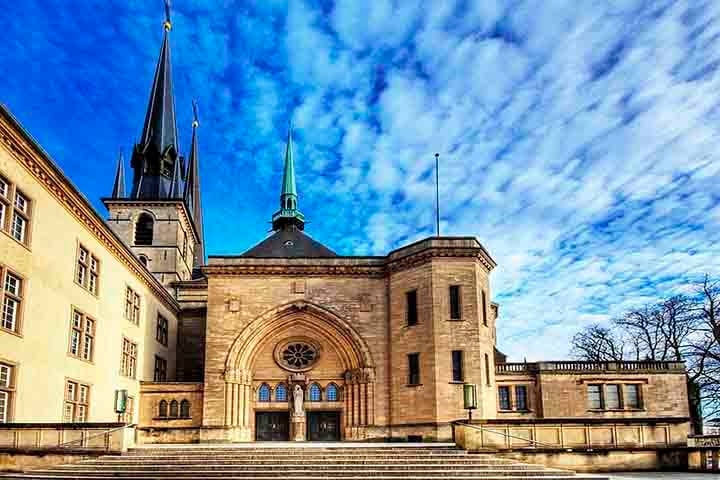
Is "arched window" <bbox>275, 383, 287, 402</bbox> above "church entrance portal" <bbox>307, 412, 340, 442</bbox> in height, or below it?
above

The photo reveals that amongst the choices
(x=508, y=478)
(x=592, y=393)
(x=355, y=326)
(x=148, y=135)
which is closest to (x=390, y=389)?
(x=355, y=326)

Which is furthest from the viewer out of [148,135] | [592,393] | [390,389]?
[148,135]

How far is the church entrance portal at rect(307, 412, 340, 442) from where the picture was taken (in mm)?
31422

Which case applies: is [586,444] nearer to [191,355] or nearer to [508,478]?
[508,478]

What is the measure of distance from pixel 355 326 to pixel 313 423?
16.1 feet

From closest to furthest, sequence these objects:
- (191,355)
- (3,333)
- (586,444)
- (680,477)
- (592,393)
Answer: (680,477) → (3,333) → (586,444) → (592,393) → (191,355)

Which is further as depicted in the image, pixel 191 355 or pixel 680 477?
pixel 191 355

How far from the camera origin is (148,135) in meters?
49.2

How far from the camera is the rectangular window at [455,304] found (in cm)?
2906

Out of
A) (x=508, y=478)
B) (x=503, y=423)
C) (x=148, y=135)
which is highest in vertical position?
(x=148, y=135)

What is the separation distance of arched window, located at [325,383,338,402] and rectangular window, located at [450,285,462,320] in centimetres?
681

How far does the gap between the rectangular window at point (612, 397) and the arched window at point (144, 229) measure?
100ft

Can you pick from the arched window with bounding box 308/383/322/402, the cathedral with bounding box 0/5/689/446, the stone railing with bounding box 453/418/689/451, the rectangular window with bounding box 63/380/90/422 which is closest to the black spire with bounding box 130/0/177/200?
the cathedral with bounding box 0/5/689/446

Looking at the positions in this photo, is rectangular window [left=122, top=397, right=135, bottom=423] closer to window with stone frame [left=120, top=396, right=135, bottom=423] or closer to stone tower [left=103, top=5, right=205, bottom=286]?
window with stone frame [left=120, top=396, right=135, bottom=423]
